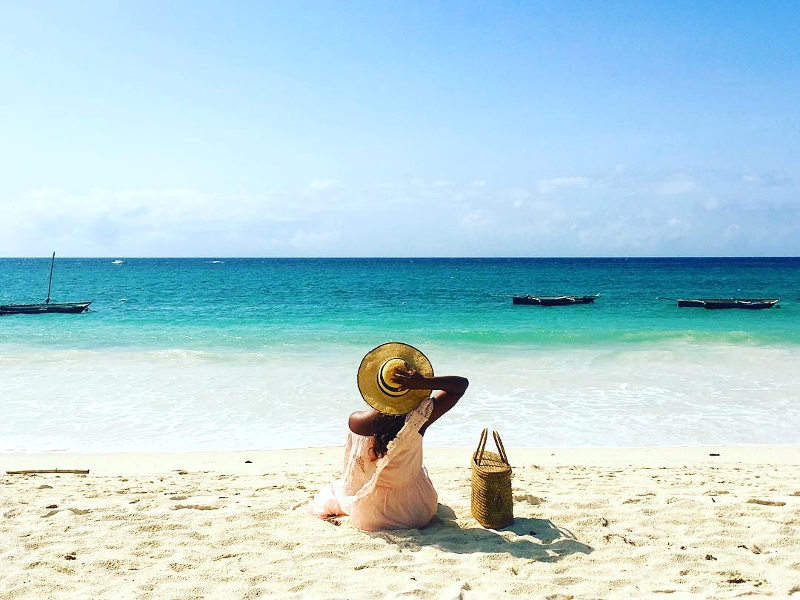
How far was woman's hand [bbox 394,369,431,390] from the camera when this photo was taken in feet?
13.8

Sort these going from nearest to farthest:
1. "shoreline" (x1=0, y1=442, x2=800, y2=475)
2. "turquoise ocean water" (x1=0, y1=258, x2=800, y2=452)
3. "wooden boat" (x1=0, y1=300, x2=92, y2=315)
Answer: "shoreline" (x1=0, y1=442, x2=800, y2=475) < "turquoise ocean water" (x1=0, y1=258, x2=800, y2=452) < "wooden boat" (x1=0, y1=300, x2=92, y2=315)

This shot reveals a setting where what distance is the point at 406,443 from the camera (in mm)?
4379

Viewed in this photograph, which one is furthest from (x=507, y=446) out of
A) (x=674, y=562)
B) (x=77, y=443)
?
(x=77, y=443)

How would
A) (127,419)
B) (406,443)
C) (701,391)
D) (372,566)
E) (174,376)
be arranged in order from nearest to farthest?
(372,566)
(406,443)
(127,419)
(701,391)
(174,376)

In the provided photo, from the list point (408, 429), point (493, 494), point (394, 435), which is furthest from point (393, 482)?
point (493, 494)

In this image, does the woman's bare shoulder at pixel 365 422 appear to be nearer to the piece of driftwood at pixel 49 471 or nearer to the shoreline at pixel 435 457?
the shoreline at pixel 435 457

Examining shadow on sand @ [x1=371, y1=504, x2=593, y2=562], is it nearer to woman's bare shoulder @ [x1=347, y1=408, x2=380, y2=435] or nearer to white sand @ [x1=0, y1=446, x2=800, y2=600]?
white sand @ [x1=0, y1=446, x2=800, y2=600]

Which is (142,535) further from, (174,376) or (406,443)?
(174,376)

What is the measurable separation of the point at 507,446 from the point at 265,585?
16.9 feet

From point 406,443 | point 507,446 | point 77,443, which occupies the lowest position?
point 77,443

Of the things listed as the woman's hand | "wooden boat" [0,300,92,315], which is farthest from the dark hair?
"wooden boat" [0,300,92,315]

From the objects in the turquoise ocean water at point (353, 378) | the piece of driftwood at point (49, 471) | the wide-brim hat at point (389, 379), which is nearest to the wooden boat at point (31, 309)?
the turquoise ocean water at point (353, 378)

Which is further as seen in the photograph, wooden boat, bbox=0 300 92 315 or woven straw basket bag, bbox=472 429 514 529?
wooden boat, bbox=0 300 92 315

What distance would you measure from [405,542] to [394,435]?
0.75m
